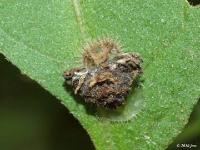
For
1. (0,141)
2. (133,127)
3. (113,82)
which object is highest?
(113,82)

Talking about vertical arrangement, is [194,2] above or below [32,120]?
above

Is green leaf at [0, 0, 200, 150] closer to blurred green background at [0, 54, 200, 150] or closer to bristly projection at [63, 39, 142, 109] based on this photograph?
bristly projection at [63, 39, 142, 109]

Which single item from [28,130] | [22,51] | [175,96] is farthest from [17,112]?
[175,96]

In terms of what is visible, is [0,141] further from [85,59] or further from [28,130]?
[85,59]

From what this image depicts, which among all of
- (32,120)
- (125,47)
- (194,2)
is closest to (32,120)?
(32,120)

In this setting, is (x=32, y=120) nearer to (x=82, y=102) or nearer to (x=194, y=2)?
(x=82, y=102)

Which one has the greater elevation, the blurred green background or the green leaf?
the green leaf

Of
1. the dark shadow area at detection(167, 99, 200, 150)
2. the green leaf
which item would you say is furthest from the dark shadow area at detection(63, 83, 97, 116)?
the dark shadow area at detection(167, 99, 200, 150)
